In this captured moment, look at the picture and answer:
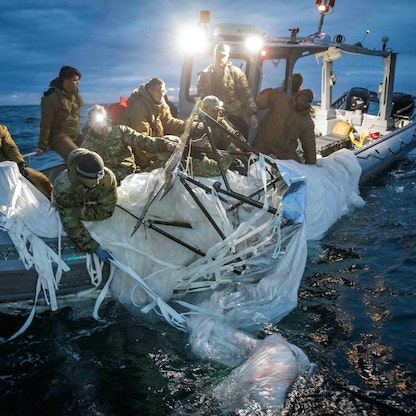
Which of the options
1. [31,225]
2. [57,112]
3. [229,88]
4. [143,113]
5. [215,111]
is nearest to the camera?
[31,225]

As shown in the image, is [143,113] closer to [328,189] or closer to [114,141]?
[114,141]

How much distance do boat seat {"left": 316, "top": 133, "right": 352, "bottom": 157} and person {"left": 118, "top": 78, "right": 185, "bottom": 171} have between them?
14.9 ft

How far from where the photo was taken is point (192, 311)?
4535 mm

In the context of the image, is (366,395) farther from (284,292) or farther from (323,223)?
(323,223)

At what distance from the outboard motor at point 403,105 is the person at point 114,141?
41.0 feet

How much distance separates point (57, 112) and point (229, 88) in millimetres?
2825

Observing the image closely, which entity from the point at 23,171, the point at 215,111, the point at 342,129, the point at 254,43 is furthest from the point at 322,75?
the point at 23,171

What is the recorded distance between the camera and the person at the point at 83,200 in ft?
12.9

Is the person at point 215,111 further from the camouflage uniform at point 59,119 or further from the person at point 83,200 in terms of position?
the camouflage uniform at point 59,119

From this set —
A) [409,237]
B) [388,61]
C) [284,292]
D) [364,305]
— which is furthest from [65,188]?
[388,61]

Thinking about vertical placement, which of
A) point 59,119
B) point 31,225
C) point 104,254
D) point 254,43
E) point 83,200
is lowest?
point 104,254

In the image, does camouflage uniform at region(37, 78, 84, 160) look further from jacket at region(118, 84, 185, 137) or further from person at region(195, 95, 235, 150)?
person at region(195, 95, 235, 150)

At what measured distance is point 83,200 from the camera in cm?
420

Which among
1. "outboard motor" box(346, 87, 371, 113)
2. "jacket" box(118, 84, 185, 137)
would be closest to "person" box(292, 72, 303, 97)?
"jacket" box(118, 84, 185, 137)
